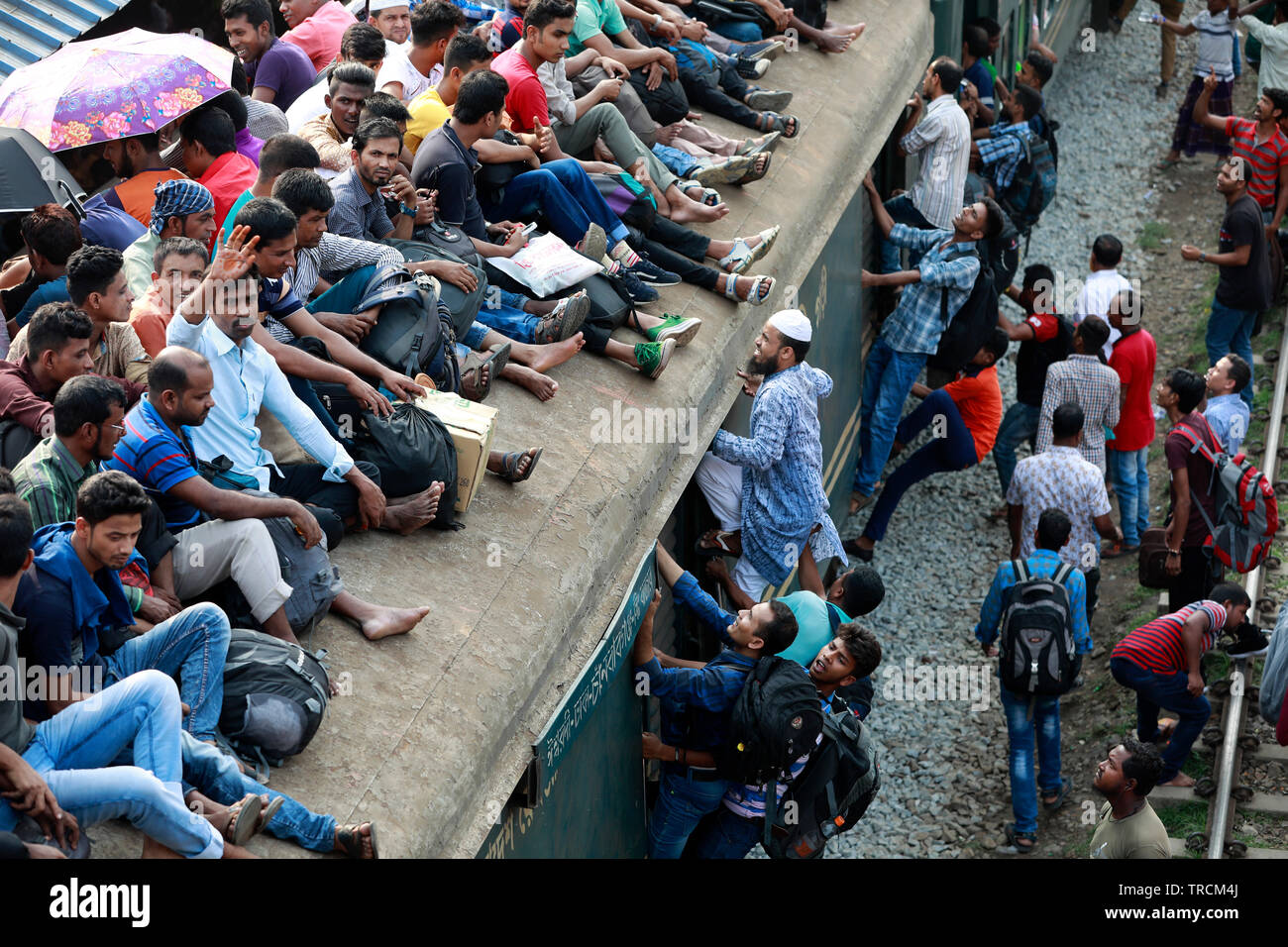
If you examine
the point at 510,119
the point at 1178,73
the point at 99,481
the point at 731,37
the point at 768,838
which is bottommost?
the point at 1178,73

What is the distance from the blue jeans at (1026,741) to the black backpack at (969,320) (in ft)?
8.90

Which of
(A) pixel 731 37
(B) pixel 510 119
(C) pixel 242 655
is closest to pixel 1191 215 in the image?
(A) pixel 731 37

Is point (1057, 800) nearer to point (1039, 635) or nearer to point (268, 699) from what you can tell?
point (1039, 635)

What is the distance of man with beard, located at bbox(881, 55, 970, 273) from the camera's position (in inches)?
389

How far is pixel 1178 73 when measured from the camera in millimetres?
16953

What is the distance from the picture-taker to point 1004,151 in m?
Result: 10.9

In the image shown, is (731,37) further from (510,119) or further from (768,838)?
(768,838)

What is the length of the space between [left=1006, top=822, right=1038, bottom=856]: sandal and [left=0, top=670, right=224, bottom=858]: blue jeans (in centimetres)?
486

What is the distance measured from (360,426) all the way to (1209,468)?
5.03m

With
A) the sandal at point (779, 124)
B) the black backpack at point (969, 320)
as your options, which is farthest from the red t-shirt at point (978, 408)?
the sandal at point (779, 124)

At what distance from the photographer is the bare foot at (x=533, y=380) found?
20.6 feet

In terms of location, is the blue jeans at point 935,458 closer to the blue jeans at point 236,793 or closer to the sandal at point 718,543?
the sandal at point 718,543

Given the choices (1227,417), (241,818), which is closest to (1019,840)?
(1227,417)

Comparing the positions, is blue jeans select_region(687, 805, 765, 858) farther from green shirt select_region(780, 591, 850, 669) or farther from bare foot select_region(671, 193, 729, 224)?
bare foot select_region(671, 193, 729, 224)
